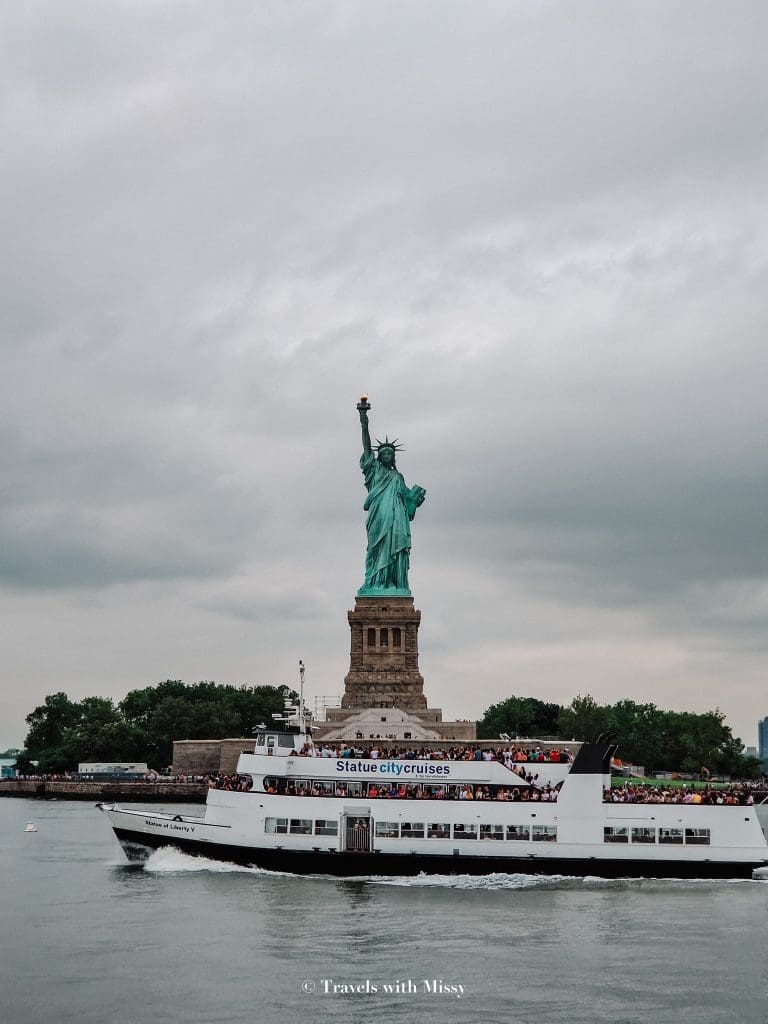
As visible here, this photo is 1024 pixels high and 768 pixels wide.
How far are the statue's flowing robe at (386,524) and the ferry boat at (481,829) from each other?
2524 inches

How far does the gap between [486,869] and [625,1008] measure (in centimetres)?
1981

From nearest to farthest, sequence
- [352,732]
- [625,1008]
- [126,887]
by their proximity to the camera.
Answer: [625,1008] → [126,887] → [352,732]

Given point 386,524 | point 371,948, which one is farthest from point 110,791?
point 371,948

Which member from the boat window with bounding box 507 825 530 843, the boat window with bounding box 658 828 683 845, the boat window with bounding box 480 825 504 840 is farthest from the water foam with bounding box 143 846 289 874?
the boat window with bounding box 658 828 683 845

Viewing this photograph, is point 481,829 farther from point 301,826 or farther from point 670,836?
point 670,836

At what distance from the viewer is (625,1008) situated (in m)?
31.3

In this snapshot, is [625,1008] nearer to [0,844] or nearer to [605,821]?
[605,821]

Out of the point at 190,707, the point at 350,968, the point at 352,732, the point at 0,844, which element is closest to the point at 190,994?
the point at 350,968

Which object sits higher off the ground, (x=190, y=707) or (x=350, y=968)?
(x=190, y=707)

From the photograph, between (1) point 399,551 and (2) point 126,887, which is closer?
(2) point 126,887

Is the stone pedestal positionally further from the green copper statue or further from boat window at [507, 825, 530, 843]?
boat window at [507, 825, 530, 843]

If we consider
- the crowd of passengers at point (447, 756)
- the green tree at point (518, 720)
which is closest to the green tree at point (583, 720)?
→ the green tree at point (518, 720)

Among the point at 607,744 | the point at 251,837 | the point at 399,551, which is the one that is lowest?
the point at 251,837

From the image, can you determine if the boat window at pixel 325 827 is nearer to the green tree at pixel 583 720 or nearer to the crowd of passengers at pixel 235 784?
the crowd of passengers at pixel 235 784
